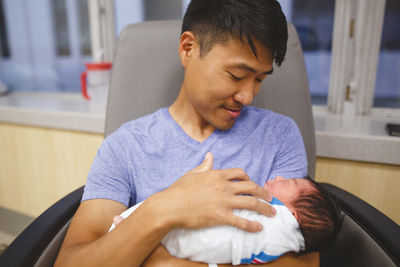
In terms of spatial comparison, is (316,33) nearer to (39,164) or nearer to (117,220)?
(117,220)

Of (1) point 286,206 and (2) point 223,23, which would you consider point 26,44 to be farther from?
(1) point 286,206

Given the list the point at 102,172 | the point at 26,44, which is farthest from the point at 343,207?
the point at 26,44

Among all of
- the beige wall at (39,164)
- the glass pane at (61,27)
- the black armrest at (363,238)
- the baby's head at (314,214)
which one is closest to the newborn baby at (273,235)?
the baby's head at (314,214)

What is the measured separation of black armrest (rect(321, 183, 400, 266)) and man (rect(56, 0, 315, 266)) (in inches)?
6.1

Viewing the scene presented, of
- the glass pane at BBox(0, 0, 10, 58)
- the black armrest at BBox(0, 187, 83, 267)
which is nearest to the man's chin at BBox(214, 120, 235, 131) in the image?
the black armrest at BBox(0, 187, 83, 267)

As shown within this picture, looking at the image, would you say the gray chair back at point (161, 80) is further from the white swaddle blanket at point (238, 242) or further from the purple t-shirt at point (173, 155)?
the white swaddle blanket at point (238, 242)

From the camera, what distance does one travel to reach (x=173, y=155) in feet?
2.65

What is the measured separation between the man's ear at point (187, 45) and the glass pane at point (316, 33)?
0.85 m

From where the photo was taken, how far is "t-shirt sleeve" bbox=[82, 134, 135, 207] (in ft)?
2.43

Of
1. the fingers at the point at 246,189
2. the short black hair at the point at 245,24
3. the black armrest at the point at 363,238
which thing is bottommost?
the black armrest at the point at 363,238

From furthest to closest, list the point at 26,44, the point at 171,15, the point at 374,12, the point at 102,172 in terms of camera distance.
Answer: the point at 26,44 → the point at 171,15 → the point at 374,12 → the point at 102,172

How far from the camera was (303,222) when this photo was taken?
641mm

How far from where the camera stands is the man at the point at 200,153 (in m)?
0.59

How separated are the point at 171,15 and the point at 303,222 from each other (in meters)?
1.47
